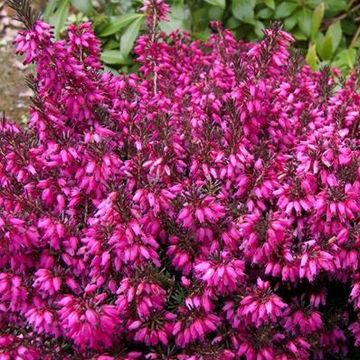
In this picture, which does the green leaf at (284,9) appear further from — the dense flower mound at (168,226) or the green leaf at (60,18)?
the dense flower mound at (168,226)

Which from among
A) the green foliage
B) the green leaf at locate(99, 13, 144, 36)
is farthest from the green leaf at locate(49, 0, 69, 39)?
the green leaf at locate(99, 13, 144, 36)

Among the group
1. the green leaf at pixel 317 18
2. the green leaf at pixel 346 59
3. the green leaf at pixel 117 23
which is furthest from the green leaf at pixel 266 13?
the green leaf at pixel 117 23

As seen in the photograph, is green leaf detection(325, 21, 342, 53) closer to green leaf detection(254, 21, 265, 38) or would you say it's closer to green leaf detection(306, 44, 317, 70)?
green leaf detection(306, 44, 317, 70)

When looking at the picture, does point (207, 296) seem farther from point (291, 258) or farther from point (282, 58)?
point (282, 58)

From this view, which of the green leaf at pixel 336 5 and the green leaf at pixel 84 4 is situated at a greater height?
the green leaf at pixel 336 5

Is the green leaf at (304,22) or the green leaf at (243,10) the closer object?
the green leaf at (243,10)

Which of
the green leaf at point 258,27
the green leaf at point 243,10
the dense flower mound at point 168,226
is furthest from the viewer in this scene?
the green leaf at point 258,27
